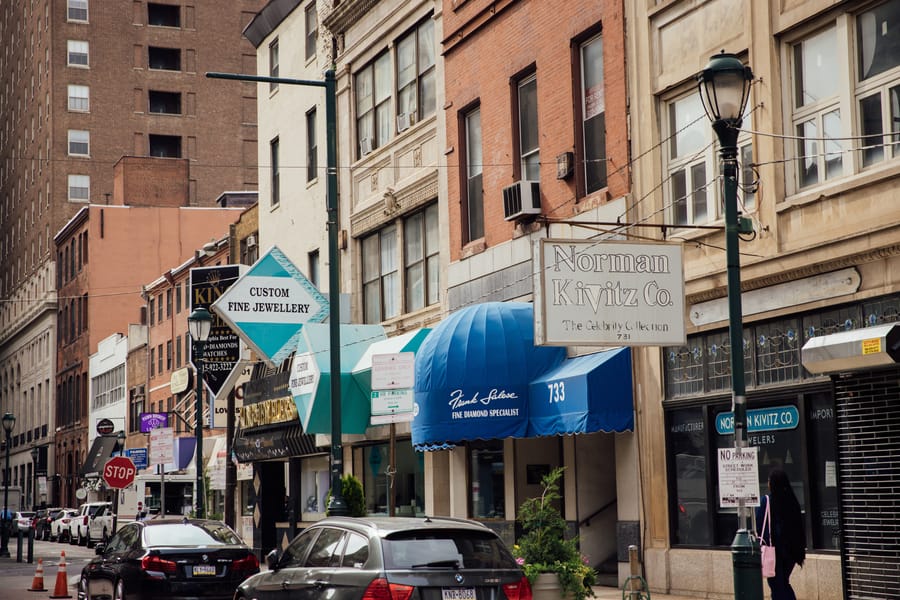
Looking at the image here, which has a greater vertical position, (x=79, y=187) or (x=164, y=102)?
(x=164, y=102)

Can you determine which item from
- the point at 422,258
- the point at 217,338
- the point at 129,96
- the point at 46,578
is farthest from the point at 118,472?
the point at 129,96

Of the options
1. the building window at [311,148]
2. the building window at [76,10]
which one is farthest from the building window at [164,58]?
the building window at [311,148]

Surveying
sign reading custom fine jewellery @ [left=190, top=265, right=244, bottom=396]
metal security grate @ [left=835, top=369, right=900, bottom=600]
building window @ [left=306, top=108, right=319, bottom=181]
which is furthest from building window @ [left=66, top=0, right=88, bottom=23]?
metal security grate @ [left=835, top=369, right=900, bottom=600]

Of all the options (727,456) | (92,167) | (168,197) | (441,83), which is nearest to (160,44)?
(92,167)

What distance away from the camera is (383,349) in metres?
27.9

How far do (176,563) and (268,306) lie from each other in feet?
40.5

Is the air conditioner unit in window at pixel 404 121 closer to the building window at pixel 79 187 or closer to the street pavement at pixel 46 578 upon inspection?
the street pavement at pixel 46 578

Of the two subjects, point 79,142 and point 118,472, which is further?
point 79,142

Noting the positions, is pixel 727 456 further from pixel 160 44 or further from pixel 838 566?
pixel 160 44

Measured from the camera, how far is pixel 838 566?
54.1ft

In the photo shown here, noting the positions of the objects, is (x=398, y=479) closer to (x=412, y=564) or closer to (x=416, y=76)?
(x=416, y=76)

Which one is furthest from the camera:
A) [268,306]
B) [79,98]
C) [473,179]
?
[79,98]

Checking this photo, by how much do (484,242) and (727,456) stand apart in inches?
535

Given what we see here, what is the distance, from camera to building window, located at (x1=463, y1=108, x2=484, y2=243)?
86.7 ft
